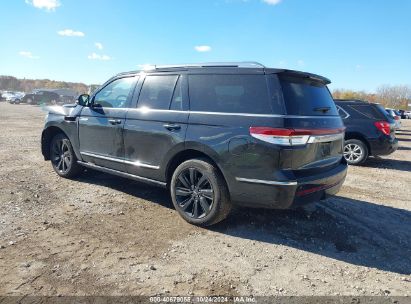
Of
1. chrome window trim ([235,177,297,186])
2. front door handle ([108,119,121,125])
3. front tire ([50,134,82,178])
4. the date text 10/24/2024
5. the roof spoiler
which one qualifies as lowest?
the date text 10/24/2024

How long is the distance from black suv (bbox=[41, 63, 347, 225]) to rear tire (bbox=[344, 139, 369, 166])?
15.9 ft

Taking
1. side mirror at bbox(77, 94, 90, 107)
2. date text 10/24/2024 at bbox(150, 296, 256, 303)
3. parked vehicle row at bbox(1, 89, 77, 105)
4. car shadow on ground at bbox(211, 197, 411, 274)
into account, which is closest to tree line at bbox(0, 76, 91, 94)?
parked vehicle row at bbox(1, 89, 77, 105)

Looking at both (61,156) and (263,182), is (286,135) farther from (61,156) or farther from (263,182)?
(61,156)

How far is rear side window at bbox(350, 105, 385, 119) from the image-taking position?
28.8ft

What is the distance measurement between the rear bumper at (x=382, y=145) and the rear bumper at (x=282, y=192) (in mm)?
5543

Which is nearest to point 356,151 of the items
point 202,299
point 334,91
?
point 202,299

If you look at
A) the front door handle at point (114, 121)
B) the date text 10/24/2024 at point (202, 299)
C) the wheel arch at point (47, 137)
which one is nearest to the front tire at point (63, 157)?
the wheel arch at point (47, 137)

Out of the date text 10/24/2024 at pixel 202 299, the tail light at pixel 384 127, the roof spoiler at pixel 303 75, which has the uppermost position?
the roof spoiler at pixel 303 75

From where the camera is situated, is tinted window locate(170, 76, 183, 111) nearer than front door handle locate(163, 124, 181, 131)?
No

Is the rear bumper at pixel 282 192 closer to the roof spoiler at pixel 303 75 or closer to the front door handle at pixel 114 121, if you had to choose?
the roof spoiler at pixel 303 75

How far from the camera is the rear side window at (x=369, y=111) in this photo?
28.8 ft

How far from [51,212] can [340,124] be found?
401 cm

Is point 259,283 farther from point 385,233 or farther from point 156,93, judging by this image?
point 156,93

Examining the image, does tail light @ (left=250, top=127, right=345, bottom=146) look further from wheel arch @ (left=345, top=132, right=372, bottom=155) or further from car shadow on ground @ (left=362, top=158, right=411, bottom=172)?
car shadow on ground @ (left=362, top=158, right=411, bottom=172)
